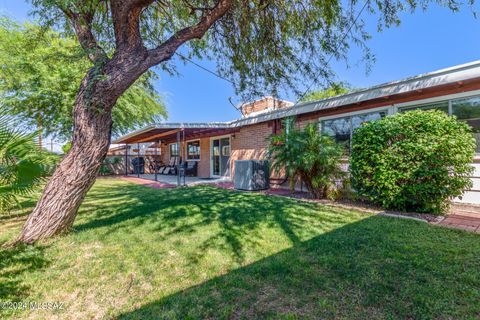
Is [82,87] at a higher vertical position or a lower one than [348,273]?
higher

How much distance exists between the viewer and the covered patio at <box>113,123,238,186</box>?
34.7ft

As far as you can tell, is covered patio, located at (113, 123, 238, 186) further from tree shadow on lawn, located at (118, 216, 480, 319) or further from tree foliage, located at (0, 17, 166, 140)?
tree shadow on lawn, located at (118, 216, 480, 319)

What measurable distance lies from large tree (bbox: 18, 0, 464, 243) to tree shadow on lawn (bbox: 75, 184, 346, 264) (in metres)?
1.22

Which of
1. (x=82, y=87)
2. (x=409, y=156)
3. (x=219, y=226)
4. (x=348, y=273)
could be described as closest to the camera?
(x=348, y=273)

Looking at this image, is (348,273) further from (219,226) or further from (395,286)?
(219,226)

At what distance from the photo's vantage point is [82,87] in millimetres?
3701

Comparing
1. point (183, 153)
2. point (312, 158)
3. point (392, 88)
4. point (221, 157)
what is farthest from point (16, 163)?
point (183, 153)

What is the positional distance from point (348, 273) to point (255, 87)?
518 cm

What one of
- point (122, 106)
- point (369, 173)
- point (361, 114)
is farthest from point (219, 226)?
point (122, 106)

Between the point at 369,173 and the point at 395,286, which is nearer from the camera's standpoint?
the point at 395,286

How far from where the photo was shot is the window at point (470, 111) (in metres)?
5.06

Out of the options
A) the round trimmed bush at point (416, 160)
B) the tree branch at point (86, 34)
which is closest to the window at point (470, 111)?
the round trimmed bush at point (416, 160)

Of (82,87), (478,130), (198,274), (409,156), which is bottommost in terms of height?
(198,274)

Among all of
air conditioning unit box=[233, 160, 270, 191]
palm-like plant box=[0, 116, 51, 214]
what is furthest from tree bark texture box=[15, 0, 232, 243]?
air conditioning unit box=[233, 160, 270, 191]
